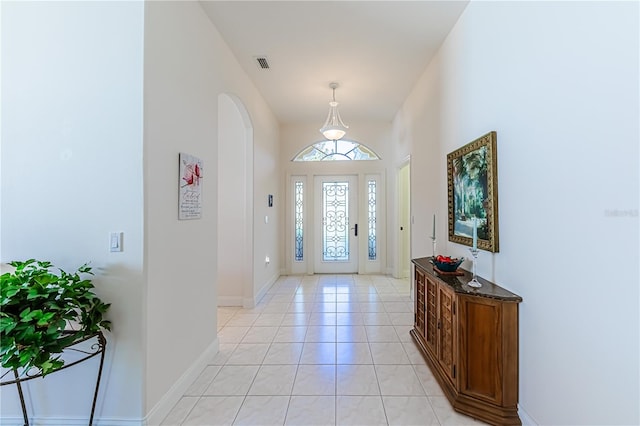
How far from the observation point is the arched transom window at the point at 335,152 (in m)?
5.97

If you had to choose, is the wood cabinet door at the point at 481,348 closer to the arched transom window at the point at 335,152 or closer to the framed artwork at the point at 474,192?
the framed artwork at the point at 474,192

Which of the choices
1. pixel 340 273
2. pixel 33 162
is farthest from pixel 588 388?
pixel 340 273

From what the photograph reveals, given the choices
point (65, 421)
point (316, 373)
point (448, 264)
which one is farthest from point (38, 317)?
point (448, 264)

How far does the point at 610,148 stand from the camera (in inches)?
46.7

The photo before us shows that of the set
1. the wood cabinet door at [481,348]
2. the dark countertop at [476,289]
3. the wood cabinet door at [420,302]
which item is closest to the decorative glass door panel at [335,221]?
the wood cabinet door at [420,302]

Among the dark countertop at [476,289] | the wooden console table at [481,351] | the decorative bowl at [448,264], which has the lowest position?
the wooden console table at [481,351]

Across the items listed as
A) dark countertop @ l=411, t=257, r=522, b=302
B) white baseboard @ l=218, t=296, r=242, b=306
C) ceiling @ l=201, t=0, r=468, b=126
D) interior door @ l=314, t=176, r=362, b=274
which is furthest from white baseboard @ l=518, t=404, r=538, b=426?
interior door @ l=314, t=176, r=362, b=274

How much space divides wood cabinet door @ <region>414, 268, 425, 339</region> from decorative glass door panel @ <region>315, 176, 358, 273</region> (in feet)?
10.1

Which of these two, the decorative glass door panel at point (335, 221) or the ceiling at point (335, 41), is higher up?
the ceiling at point (335, 41)

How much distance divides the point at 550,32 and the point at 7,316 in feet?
9.65

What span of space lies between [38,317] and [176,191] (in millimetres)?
994

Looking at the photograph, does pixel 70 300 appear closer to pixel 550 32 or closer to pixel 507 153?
pixel 507 153

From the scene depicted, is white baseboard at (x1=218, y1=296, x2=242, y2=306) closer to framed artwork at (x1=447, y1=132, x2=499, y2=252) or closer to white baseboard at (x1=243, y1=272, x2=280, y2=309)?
white baseboard at (x1=243, y1=272, x2=280, y2=309)

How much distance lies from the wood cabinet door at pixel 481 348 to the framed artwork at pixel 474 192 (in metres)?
0.42
